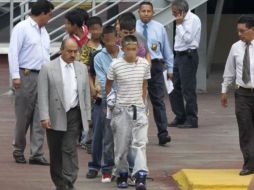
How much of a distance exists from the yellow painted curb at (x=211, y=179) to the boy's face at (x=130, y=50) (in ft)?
4.85

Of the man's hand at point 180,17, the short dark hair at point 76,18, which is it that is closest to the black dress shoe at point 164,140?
the short dark hair at point 76,18

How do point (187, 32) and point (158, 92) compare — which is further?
point (187, 32)

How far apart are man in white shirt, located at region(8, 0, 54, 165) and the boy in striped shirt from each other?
160 centimetres

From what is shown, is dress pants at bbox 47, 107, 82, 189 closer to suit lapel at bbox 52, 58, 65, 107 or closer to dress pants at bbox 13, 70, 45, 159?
suit lapel at bbox 52, 58, 65, 107

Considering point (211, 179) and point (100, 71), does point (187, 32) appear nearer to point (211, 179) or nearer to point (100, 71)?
point (100, 71)

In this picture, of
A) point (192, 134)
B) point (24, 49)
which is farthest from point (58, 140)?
point (192, 134)

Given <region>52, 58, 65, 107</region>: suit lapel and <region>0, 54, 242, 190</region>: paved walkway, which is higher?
<region>52, 58, 65, 107</region>: suit lapel

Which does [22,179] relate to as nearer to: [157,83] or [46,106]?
[46,106]

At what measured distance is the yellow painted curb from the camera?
34.9 ft

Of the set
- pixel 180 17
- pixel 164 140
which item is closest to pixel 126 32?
pixel 164 140

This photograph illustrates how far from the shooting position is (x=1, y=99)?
59.2 feet

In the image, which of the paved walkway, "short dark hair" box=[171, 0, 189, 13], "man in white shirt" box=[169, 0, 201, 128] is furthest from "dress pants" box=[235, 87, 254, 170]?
"man in white shirt" box=[169, 0, 201, 128]

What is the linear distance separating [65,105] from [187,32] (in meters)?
5.16

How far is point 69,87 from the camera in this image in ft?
34.1
